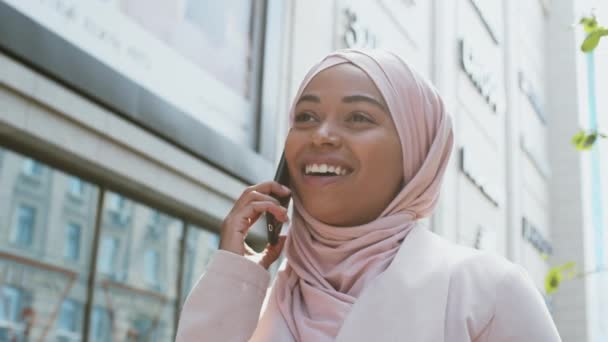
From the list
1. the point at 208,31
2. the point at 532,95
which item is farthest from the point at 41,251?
the point at 532,95

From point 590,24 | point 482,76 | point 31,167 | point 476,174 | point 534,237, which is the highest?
point 482,76

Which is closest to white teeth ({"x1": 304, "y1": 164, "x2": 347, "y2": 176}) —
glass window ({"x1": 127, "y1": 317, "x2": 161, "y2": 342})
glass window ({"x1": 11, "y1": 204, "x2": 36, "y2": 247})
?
glass window ({"x1": 11, "y1": 204, "x2": 36, "y2": 247})

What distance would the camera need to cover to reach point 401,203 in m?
1.77

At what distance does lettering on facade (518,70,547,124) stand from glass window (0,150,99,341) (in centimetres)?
1659

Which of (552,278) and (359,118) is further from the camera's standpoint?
(552,278)

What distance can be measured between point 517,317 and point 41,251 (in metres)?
5.33

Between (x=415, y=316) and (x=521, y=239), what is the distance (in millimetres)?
19449

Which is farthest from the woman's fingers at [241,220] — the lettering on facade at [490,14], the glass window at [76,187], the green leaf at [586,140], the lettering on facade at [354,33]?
the lettering on facade at [490,14]

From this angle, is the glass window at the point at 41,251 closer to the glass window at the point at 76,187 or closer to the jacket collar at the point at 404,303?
the glass window at the point at 76,187

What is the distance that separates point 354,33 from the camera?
1125 centimetres

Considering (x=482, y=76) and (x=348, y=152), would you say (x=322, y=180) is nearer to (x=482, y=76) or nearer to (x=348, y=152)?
(x=348, y=152)

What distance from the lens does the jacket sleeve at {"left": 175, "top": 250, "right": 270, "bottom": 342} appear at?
171 centimetres

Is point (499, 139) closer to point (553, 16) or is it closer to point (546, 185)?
point (546, 185)

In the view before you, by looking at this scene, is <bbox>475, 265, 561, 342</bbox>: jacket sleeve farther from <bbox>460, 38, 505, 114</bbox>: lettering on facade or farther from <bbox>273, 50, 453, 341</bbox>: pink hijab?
<bbox>460, 38, 505, 114</bbox>: lettering on facade
